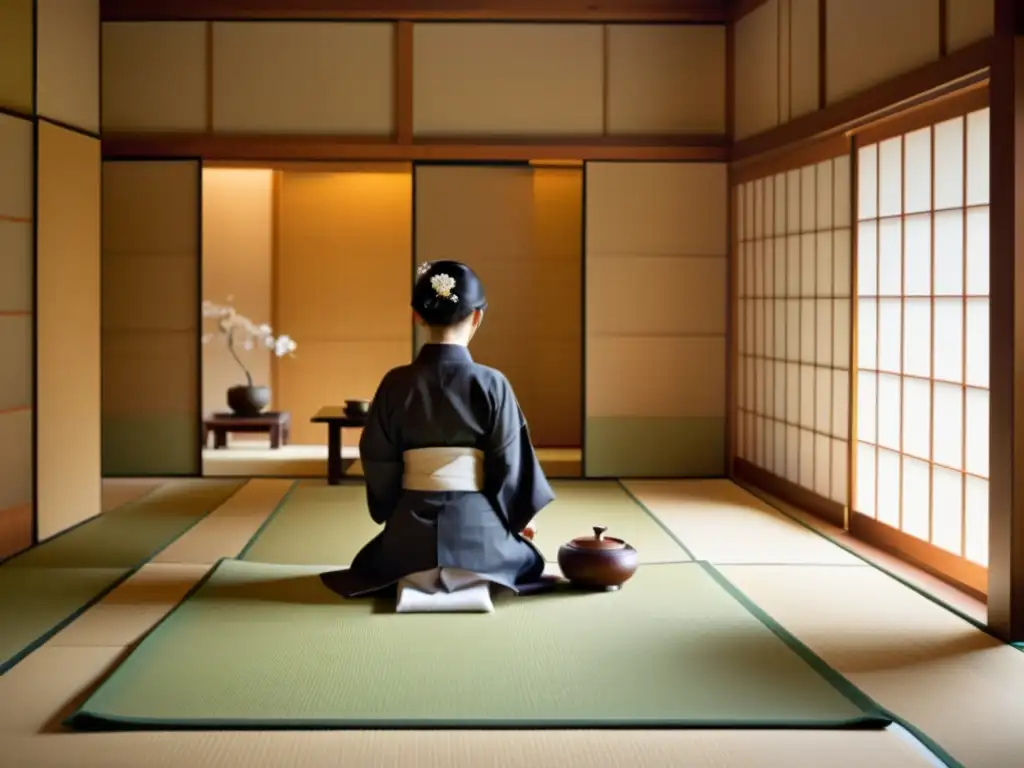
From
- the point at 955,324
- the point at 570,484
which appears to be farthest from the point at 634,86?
the point at 955,324

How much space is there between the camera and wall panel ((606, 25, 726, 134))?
23.5ft

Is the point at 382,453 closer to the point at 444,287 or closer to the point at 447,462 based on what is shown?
the point at 447,462

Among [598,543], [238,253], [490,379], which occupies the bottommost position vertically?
[598,543]

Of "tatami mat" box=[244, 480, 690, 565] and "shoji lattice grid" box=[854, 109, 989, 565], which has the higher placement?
"shoji lattice grid" box=[854, 109, 989, 565]

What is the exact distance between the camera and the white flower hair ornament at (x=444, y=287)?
4022 millimetres

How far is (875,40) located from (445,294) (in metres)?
2.24

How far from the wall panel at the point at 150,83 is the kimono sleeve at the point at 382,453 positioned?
3681 mm

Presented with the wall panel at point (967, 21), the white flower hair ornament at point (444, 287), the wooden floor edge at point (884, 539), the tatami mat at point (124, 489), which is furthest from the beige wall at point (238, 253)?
the wall panel at point (967, 21)

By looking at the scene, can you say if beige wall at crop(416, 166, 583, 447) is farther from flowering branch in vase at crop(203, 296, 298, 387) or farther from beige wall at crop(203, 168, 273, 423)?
beige wall at crop(203, 168, 273, 423)

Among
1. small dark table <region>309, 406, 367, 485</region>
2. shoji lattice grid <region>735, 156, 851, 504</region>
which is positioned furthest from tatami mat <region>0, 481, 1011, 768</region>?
small dark table <region>309, 406, 367, 485</region>

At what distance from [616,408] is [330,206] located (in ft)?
9.20

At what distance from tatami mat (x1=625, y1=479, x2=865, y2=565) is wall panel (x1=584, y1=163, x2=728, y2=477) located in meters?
0.32

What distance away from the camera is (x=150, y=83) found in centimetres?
710

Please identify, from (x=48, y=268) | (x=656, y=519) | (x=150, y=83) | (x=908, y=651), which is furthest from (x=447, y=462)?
(x=150, y=83)
